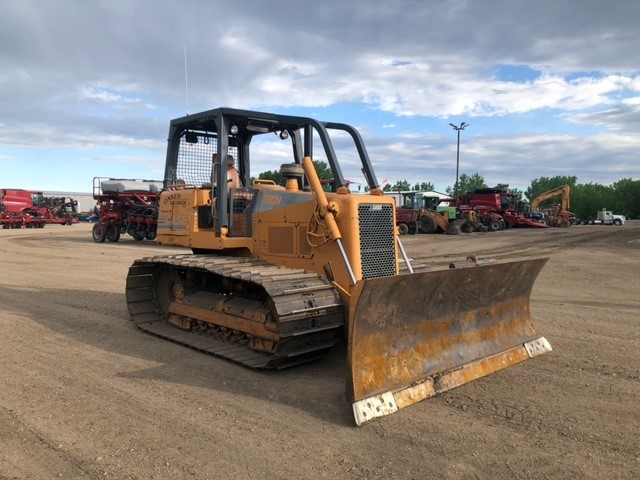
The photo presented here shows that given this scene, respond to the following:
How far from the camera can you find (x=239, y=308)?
5.85 metres

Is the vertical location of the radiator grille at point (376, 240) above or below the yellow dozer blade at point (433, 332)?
above

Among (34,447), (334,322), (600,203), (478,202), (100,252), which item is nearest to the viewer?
(34,447)

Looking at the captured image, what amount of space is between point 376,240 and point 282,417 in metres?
2.19

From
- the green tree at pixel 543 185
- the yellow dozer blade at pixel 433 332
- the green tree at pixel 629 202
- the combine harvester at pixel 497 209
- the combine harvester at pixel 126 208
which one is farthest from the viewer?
the green tree at pixel 543 185

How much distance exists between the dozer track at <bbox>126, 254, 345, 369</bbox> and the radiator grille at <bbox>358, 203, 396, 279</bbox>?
0.54 metres

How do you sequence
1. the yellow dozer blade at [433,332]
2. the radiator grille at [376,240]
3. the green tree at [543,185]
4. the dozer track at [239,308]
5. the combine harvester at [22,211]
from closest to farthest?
the yellow dozer blade at [433,332] < the dozer track at [239,308] < the radiator grille at [376,240] < the combine harvester at [22,211] < the green tree at [543,185]

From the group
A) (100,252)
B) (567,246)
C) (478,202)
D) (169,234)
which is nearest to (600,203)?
(478,202)

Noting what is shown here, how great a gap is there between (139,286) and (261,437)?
439 centimetres

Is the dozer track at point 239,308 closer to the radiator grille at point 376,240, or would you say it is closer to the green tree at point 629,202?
the radiator grille at point 376,240

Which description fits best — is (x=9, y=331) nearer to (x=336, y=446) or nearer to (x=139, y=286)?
(x=139, y=286)

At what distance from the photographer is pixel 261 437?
3713 millimetres

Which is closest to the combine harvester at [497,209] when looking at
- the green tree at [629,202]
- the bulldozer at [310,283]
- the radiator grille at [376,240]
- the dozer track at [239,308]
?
the bulldozer at [310,283]

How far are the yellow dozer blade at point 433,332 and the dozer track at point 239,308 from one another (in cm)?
72

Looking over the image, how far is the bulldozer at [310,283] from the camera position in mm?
4457
